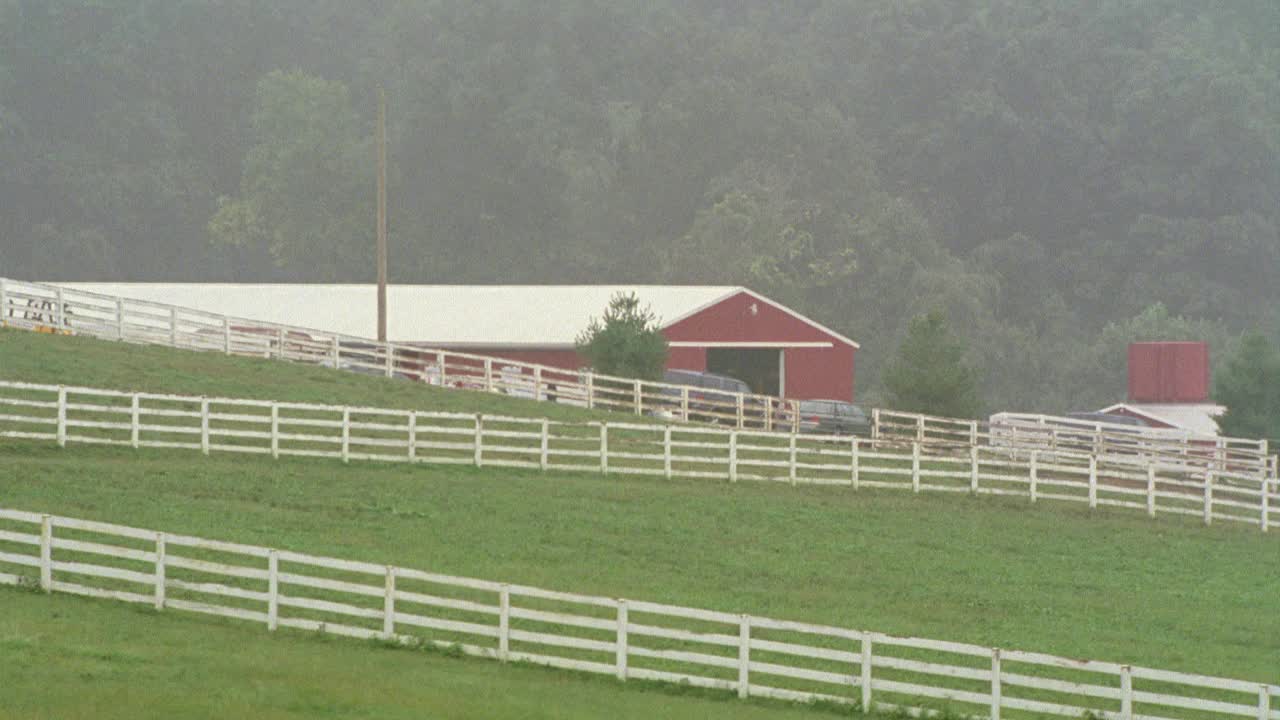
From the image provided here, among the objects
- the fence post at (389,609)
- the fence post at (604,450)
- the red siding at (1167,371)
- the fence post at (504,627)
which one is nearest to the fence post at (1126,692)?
the fence post at (504,627)

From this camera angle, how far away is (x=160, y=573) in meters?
29.4

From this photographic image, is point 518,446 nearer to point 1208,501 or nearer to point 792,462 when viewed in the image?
point 792,462

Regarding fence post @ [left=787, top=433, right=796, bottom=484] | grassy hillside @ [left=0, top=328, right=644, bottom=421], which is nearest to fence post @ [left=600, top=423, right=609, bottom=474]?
fence post @ [left=787, top=433, right=796, bottom=484]

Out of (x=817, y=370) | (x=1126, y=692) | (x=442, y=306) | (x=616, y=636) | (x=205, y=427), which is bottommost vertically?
(x=616, y=636)

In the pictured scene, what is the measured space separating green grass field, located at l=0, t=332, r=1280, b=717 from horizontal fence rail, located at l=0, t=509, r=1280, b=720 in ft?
1.53

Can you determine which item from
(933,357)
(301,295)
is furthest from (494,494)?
(301,295)

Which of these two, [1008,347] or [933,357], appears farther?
[1008,347]

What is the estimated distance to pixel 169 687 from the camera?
24.3m

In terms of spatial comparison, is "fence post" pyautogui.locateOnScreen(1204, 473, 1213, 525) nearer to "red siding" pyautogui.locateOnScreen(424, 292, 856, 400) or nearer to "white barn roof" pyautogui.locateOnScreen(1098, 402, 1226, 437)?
"white barn roof" pyautogui.locateOnScreen(1098, 402, 1226, 437)

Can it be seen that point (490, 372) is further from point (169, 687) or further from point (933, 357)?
point (169, 687)

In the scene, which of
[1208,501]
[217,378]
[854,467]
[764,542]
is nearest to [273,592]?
[764,542]

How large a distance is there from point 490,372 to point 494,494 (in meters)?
20.5

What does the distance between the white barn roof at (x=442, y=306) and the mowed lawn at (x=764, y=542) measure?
81.2ft

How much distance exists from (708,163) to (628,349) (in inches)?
2547
